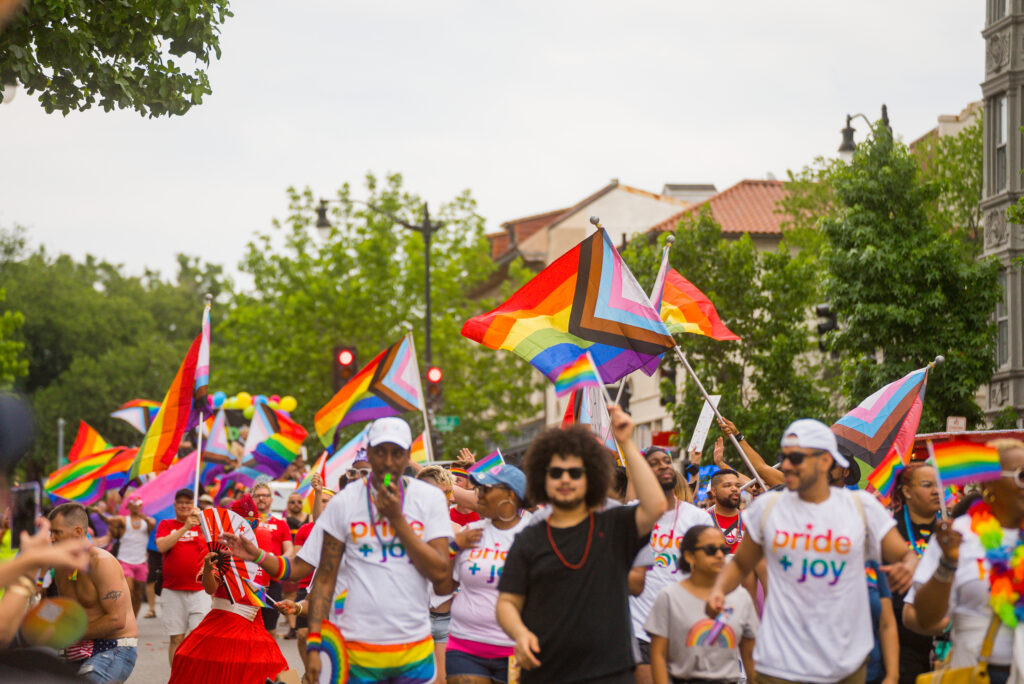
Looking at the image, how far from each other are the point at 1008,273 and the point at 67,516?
25863 mm

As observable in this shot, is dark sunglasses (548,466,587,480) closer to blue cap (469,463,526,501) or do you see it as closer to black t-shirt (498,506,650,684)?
black t-shirt (498,506,650,684)

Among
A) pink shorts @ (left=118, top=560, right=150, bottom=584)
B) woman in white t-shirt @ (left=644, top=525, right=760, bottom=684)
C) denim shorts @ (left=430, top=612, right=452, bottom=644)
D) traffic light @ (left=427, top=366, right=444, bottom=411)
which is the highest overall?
traffic light @ (left=427, top=366, right=444, bottom=411)

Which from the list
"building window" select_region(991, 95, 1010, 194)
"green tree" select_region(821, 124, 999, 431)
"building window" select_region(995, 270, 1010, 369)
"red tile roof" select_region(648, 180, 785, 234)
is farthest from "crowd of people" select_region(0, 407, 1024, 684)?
"red tile roof" select_region(648, 180, 785, 234)

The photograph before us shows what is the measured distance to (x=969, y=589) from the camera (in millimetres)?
6113

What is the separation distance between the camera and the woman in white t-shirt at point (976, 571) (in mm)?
5879

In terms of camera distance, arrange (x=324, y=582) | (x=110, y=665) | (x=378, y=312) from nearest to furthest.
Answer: (x=324, y=582)
(x=110, y=665)
(x=378, y=312)

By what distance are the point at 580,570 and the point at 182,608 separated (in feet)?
27.3

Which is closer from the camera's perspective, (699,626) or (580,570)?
(580,570)

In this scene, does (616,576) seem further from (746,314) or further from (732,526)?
(746,314)

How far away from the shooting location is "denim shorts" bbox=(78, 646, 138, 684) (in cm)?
812

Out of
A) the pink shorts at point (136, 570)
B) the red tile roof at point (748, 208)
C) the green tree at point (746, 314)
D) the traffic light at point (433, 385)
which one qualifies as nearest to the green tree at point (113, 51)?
the pink shorts at point (136, 570)

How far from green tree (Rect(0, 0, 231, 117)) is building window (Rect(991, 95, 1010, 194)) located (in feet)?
74.2

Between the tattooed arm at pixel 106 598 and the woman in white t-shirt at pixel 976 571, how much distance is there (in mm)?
4561

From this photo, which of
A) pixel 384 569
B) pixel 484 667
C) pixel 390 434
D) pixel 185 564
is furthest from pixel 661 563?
pixel 185 564
